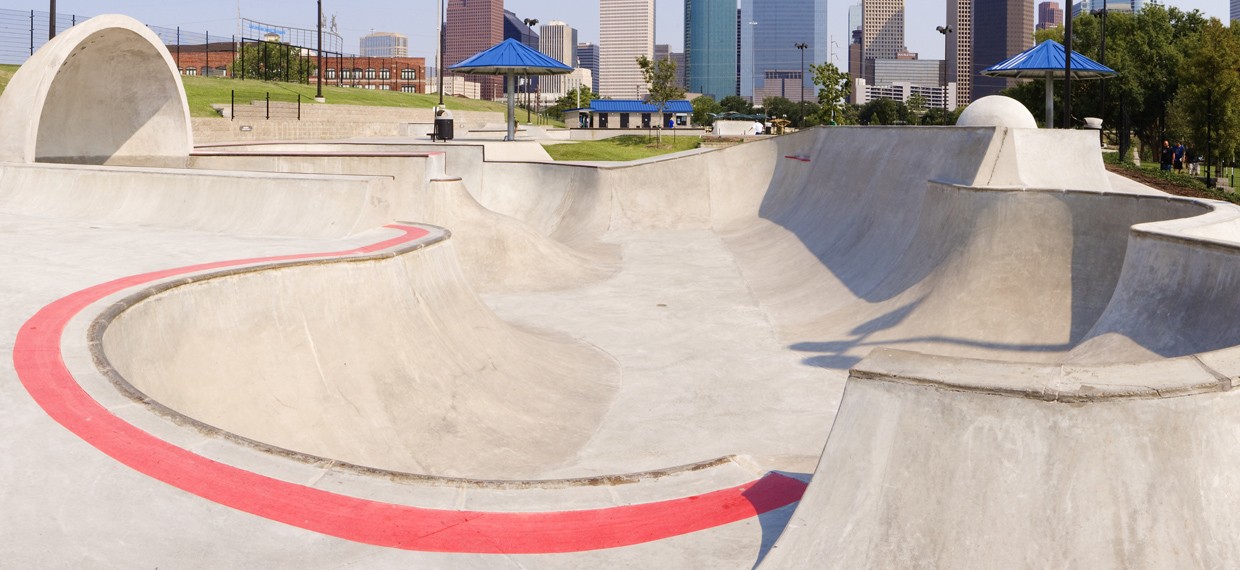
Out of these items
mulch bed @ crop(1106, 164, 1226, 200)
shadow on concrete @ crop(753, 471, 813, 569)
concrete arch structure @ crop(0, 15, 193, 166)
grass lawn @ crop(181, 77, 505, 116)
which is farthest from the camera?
grass lawn @ crop(181, 77, 505, 116)

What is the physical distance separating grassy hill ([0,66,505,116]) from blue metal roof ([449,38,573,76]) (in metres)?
11.6

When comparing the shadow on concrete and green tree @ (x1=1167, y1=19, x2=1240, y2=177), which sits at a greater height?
green tree @ (x1=1167, y1=19, x2=1240, y2=177)

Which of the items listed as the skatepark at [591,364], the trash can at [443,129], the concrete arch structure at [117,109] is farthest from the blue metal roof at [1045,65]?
the concrete arch structure at [117,109]

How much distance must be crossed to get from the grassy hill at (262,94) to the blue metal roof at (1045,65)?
30197 mm

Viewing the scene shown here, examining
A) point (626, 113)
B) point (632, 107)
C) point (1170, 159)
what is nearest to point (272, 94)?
point (626, 113)

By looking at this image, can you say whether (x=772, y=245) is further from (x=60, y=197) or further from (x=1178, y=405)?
(x=1178, y=405)

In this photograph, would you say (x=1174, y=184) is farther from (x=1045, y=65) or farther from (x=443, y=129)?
(x=443, y=129)

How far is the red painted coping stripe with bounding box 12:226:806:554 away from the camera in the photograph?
16.5 ft

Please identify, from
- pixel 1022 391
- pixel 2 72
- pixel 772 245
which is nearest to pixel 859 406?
pixel 1022 391

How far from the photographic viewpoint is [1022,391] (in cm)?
443

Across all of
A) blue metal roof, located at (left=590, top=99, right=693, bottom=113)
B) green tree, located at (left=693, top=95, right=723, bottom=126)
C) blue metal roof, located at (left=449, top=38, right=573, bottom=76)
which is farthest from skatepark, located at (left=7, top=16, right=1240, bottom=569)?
green tree, located at (left=693, top=95, right=723, bottom=126)

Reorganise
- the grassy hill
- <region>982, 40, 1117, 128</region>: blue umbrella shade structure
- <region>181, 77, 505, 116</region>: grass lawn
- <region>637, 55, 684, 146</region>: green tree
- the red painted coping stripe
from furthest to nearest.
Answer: <region>637, 55, 684, 146</region>: green tree → <region>181, 77, 505, 116</region>: grass lawn → the grassy hill → <region>982, 40, 1117, 128</region>: blue umbrella shade structure → the red painted coping stripe

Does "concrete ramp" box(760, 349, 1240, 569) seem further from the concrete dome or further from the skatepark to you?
the concrete dome

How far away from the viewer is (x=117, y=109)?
72.4 feet
